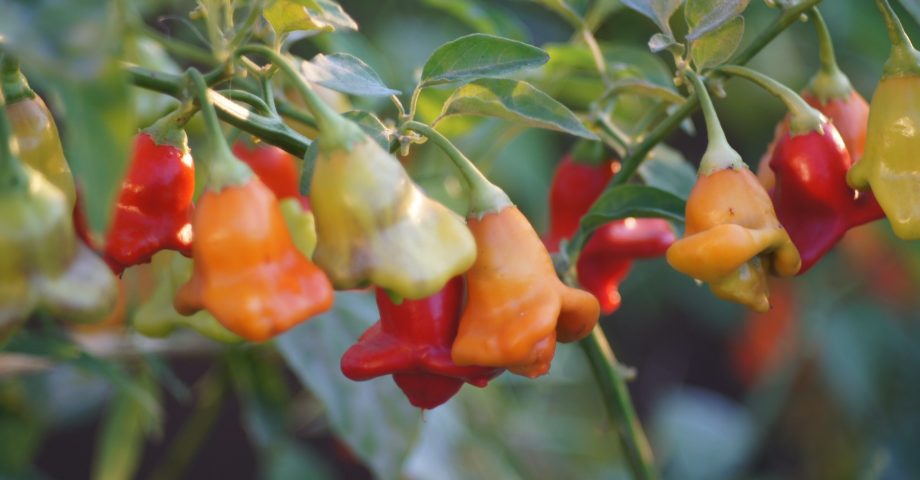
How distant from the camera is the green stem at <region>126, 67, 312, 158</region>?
0.75 m

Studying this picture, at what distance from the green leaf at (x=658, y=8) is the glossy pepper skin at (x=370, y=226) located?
286 mm

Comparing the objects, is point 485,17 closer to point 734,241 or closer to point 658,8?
point 658,8

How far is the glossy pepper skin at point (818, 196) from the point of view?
842 mm

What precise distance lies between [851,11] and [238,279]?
5.08 ft

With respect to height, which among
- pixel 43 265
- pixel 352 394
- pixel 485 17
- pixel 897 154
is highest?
pixel 897 154

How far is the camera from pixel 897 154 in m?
0.79

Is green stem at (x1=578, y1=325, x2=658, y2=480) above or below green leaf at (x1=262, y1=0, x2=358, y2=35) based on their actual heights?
below

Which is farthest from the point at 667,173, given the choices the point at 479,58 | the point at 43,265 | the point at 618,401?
the point at 43,265

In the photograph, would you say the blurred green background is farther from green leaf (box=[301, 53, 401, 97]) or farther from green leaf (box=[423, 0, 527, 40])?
green leaf (box=[301, 53, 401, 97])

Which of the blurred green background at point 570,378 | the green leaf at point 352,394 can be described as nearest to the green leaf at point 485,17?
the blurred green background at point 570,378

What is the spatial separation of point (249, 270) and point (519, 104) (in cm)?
24

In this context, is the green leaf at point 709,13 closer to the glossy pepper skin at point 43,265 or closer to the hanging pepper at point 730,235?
the hanging pepper at point 730,235

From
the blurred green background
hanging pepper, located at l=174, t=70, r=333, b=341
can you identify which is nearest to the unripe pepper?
hanging pepper, located at l=174, t=70, r=333, b=341

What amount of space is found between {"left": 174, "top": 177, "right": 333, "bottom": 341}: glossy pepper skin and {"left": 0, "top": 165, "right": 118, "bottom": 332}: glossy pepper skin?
6cm
